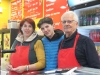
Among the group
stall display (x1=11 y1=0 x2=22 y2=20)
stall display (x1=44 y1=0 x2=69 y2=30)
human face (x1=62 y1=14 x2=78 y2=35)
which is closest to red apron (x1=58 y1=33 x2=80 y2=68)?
human face (x1=62 y1=14 x2=78 y2=35)

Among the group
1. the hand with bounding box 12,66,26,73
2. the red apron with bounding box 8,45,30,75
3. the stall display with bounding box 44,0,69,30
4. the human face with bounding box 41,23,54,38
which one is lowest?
the hand with bounding box 12,66,26,73

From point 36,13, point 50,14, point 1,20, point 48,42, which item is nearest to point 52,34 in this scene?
point 48,42

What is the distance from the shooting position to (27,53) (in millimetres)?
2346

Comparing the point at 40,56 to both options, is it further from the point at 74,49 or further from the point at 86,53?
the point at 86,53

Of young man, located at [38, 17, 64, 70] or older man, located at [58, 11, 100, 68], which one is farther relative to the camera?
young man, located at [38, 17, 64, 70]

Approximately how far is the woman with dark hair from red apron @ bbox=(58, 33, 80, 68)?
27cm

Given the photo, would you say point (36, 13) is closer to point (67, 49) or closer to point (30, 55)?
point (30, 55)

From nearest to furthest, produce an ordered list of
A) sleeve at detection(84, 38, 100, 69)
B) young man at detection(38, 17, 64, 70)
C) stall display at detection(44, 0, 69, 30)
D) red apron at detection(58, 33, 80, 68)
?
sleeve at detection(84, 38, 100, 69), red apron at detection(58, 33, 80, 68), young man at detection(38, 17, 64, 70), stall display at detection(44, 0, 69, 30)

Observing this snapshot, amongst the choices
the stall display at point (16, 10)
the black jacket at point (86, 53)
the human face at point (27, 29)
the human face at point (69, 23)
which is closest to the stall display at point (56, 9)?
the stall display at point (16, 10)

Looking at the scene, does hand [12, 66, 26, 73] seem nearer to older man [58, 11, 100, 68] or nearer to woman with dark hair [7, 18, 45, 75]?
woman with dark hair [7, 18, 45, 75]

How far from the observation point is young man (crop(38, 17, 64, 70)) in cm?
217

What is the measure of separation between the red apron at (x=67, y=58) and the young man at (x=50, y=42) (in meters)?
0.14

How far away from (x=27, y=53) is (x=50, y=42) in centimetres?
32

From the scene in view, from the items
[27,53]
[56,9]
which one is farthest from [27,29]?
[56,9]
